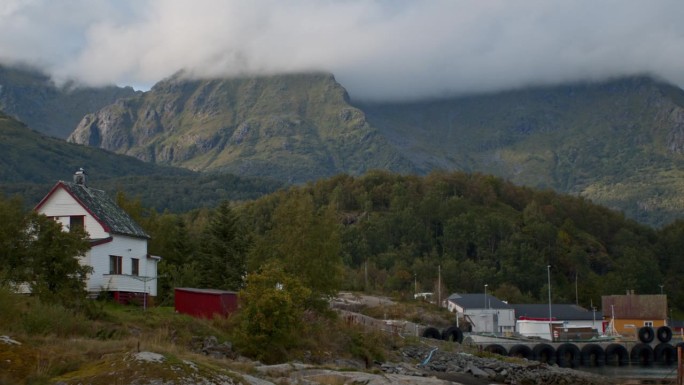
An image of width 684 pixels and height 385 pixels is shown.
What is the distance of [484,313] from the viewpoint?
112 meters

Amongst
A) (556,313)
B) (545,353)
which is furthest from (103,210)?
(556,313)

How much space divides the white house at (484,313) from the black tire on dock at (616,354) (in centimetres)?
1527

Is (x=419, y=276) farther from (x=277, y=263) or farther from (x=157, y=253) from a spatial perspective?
(x=277, y=263)

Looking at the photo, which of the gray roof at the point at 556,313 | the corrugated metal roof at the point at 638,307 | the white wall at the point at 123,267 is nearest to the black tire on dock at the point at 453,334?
the gray roof at the point at 556,313

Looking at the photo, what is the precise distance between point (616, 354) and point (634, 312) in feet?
94.4

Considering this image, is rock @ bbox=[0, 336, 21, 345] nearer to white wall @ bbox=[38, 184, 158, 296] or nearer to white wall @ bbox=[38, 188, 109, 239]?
white wall @ bbox=[38, 184, 158, 296]

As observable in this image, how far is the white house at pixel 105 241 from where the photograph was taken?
49344 millimetres

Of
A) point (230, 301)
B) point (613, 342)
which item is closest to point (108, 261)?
point (230, 301)

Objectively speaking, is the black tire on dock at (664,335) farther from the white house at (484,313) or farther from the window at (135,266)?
the window at (135,266)

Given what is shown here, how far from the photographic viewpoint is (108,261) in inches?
1975

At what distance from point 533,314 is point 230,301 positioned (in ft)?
240

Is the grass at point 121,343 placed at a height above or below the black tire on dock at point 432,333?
above

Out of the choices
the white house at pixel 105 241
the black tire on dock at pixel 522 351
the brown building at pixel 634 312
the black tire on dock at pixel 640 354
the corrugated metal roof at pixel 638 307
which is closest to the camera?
the white house at pixel 105 241

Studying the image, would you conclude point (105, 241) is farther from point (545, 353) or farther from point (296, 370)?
point (545, 353)
